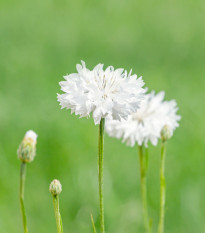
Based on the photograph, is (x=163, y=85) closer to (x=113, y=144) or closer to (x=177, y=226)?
(x=113, y=144)

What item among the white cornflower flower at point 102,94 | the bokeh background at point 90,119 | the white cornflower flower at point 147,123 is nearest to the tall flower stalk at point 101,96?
the white cornflower flower at point 102,94

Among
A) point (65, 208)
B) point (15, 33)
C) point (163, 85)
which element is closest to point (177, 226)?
point (65, 208)

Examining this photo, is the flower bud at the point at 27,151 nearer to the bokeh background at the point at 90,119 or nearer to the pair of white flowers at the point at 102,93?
the pair of white flowers at the point at 102,93

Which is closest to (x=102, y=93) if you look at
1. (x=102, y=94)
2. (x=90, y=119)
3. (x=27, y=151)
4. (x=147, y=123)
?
(x=102, y=94)

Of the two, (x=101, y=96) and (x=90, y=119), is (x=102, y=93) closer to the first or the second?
(x=101, y=96)

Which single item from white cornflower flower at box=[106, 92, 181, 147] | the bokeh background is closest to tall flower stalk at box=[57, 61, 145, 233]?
white cornflower flower at box=[106, 92, 181, 147]

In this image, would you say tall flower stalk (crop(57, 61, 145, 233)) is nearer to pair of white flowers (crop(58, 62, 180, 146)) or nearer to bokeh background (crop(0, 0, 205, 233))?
pair of white flowers (crop(58, 62, 180, 146))
